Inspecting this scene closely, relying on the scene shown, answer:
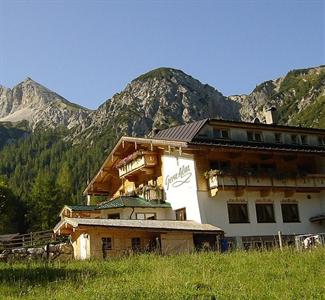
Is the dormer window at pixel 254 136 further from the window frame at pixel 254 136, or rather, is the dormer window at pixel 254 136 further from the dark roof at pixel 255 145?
the dark roof at pixel 255 145

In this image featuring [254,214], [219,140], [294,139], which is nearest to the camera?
[254,214]

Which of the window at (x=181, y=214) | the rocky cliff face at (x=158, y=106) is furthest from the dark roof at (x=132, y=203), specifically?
the rocky cliff face at (x=158, y=106)

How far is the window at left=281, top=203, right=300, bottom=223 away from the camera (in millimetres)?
37356

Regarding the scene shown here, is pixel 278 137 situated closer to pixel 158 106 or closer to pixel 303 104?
pixel 303 104

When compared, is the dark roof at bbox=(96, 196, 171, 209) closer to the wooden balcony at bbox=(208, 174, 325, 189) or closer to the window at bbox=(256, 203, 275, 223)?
the wooden balcony at bbox=(208, 174, 325, 189)

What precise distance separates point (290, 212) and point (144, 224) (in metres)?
12.4

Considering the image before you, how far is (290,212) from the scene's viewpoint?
37.8 m

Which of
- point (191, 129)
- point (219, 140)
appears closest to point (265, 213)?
point (219, 140)

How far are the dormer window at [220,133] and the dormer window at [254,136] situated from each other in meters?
1.93

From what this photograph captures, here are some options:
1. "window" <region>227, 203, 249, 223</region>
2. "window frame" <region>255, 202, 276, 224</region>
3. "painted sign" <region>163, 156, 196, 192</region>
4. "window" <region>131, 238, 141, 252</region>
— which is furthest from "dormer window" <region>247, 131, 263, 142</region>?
"window" <region>131, 238, 141, 252</region>

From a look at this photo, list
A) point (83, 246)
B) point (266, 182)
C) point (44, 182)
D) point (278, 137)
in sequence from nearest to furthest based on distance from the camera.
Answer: point (83, 246), point (266, 182), point (278, 137), point (44, 182)

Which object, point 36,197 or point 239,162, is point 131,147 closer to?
point 239,162

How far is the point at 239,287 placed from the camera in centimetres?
1459

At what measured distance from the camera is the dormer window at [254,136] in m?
39.1
